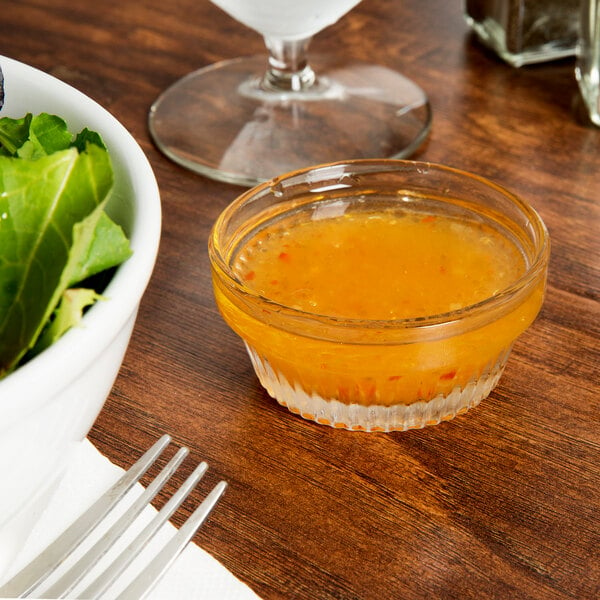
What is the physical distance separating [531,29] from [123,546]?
90 cm

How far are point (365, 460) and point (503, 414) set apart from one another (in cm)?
11

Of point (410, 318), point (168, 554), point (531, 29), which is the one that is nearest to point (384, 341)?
point (410, 318)

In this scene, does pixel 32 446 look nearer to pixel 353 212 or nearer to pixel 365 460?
pixel 365 460

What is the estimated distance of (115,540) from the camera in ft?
1.91

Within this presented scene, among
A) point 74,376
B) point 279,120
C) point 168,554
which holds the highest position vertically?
point 74,376

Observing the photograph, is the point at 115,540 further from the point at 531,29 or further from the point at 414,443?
the point at 531,29

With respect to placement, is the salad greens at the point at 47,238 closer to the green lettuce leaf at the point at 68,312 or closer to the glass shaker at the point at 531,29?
the green lettuce leaf at the point at 68,312

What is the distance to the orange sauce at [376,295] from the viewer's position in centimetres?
67

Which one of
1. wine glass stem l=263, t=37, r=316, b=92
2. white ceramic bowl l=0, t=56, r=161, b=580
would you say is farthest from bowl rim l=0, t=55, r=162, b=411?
wine glass stem l=263, t=37, r=316, b=92

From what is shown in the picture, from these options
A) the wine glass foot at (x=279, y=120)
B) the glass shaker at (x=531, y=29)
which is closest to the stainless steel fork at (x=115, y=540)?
the wine glass foot at (x=279, y=120)

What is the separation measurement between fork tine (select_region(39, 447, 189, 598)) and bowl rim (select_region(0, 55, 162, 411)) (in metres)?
0.14

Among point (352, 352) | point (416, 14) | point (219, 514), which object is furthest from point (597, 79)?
point (219, 514)

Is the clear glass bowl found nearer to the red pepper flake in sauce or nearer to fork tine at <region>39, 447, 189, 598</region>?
the red pepper flake in sauce

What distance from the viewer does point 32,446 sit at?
47cm
